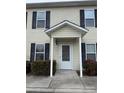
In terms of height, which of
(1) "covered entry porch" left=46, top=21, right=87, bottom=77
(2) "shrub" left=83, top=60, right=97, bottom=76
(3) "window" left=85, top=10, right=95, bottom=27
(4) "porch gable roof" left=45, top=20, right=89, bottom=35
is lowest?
(2) "shrub" left=83, top=60, right=97, bottom=76

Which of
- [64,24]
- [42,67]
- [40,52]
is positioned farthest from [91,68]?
[40,52]

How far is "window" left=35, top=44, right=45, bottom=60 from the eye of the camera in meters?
14.7

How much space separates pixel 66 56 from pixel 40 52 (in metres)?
2.42

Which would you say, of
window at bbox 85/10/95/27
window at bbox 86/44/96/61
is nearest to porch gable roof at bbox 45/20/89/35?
window at bbox 85/10/95/27

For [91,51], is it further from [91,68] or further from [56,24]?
[56,24]

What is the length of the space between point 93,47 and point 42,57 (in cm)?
464

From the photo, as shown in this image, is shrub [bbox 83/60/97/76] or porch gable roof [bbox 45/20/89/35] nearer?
porch gable roof [bbox 45/20/89/35]

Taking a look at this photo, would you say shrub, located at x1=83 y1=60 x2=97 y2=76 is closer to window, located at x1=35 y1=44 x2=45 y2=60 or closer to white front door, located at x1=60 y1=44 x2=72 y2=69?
white front door, located at x1=60 y1=44 x2=72 y2=69

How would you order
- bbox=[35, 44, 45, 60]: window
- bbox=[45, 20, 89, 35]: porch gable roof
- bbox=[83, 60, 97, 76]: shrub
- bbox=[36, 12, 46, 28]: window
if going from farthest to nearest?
bbox=[36, 12, 46, 28]: window → bbox=[35, 44, 45, 60]: window → bbox=[83, 60, 97, 76]: shrub → bbox=[45, 20, 89, 35]: porch gable roof

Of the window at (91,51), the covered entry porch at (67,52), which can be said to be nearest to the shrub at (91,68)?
the window at (91,51)
